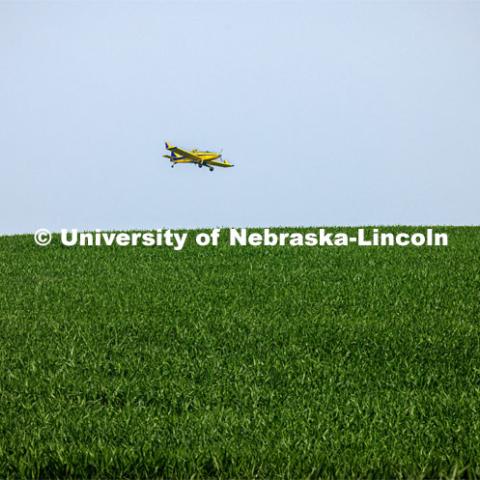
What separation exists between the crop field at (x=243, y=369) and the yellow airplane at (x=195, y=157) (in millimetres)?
3380

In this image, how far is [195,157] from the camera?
673 inches

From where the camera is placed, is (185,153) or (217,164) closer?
(217,164)

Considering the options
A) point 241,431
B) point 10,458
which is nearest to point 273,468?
point 241,431

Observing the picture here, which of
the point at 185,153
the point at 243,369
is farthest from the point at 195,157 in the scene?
the point at 243,369

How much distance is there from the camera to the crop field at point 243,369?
5355 mm

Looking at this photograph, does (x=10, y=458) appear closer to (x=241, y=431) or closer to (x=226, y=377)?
(x=241, y=431)

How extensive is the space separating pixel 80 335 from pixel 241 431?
3.82 meters

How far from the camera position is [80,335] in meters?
8.95

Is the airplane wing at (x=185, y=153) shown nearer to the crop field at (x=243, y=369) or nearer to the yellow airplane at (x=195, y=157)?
the yellow airplane at (x=195, y=157)

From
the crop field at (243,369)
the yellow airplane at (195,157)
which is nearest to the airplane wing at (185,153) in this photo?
the yellow airplane at (195,157)

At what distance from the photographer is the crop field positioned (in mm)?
5355

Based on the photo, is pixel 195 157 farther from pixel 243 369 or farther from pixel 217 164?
pixel 243 369

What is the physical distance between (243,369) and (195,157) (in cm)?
1023

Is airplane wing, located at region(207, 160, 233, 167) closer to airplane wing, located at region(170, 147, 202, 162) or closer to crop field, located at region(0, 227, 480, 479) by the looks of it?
airplane wing, located at region(170, 147, 202, 162)
